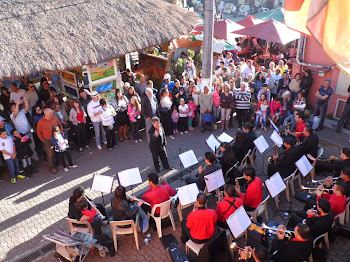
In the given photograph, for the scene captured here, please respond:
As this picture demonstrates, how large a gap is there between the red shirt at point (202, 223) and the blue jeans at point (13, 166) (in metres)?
5.60

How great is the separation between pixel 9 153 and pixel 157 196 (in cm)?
455


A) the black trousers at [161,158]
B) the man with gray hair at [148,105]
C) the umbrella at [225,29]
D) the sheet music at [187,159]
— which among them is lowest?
the black trousers at [161,158]

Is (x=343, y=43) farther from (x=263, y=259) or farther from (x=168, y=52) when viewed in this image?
(x=168, y=52)

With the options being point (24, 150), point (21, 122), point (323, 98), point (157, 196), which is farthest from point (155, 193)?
point (323, 98)

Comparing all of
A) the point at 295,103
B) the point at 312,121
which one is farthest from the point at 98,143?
the point at 312,121

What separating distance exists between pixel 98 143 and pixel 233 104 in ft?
15.7

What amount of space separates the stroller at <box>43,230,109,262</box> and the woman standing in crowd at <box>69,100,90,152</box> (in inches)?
179

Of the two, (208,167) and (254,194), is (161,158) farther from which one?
(254,194)

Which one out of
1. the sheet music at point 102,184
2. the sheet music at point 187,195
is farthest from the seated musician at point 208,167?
the sheet music at point 102,184

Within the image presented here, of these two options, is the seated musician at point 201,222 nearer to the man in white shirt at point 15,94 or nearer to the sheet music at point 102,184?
the sheet music at point 102,184

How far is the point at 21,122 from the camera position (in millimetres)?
8953

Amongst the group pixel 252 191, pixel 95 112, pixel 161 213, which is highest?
pixel 95 112

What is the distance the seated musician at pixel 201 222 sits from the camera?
5.49m

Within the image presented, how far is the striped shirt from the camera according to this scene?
1075 centimetres
